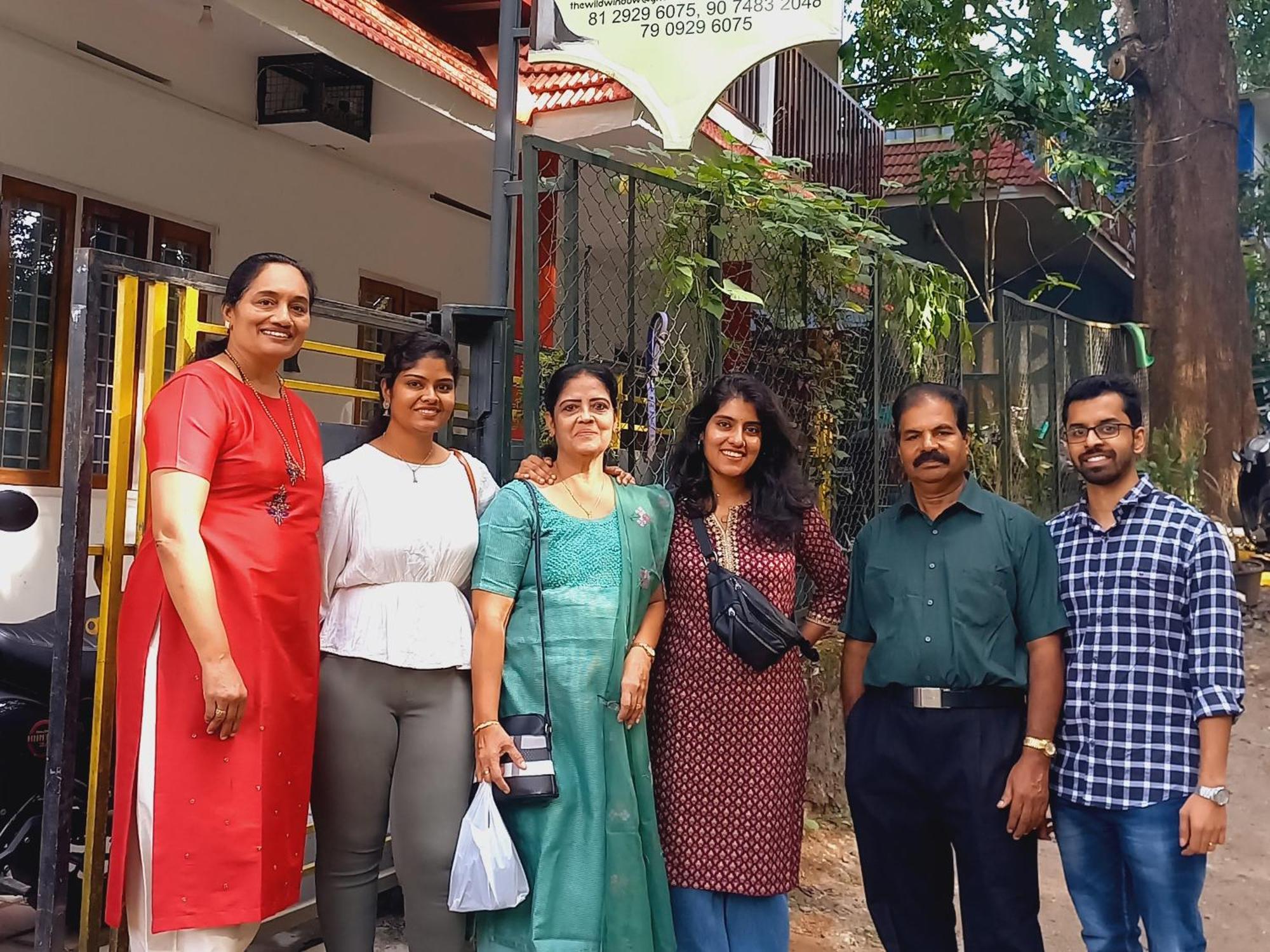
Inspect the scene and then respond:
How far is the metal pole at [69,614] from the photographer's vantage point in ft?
8.06

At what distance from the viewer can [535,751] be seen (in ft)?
8.11

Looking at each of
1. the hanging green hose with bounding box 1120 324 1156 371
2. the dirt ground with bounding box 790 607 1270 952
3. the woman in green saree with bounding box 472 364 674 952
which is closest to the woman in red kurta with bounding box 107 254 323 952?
the woman in green saree with bounding box 472 364 674 952

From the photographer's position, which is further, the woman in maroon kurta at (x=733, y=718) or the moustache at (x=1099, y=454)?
the woman in maroon kurta at (x=733, y=718)

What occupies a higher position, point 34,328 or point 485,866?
point 34,328

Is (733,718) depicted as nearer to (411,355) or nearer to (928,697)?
(928,697)

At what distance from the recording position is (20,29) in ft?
16.2

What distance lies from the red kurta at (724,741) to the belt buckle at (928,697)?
0.31 m

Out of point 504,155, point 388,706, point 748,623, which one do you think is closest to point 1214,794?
point 748,623

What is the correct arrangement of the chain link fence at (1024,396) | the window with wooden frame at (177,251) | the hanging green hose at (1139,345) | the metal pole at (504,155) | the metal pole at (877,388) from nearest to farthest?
1. the metal pole at (504,155)
2. the metal pole at (877,388)
3. the window with wooden frame at (177,251)
4. the chain link fence at (1024,396)
5. the hanging green hose at (1139,345)

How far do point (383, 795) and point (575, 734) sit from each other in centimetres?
45

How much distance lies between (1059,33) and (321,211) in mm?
9626

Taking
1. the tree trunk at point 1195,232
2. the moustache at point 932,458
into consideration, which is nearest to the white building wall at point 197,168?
the moustache at point 932,458

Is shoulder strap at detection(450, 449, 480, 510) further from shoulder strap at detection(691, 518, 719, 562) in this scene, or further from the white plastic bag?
the white plastic bag

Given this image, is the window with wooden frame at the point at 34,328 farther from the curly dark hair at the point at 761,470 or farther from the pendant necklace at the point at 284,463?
the curly dark hair at the point at 761,470
